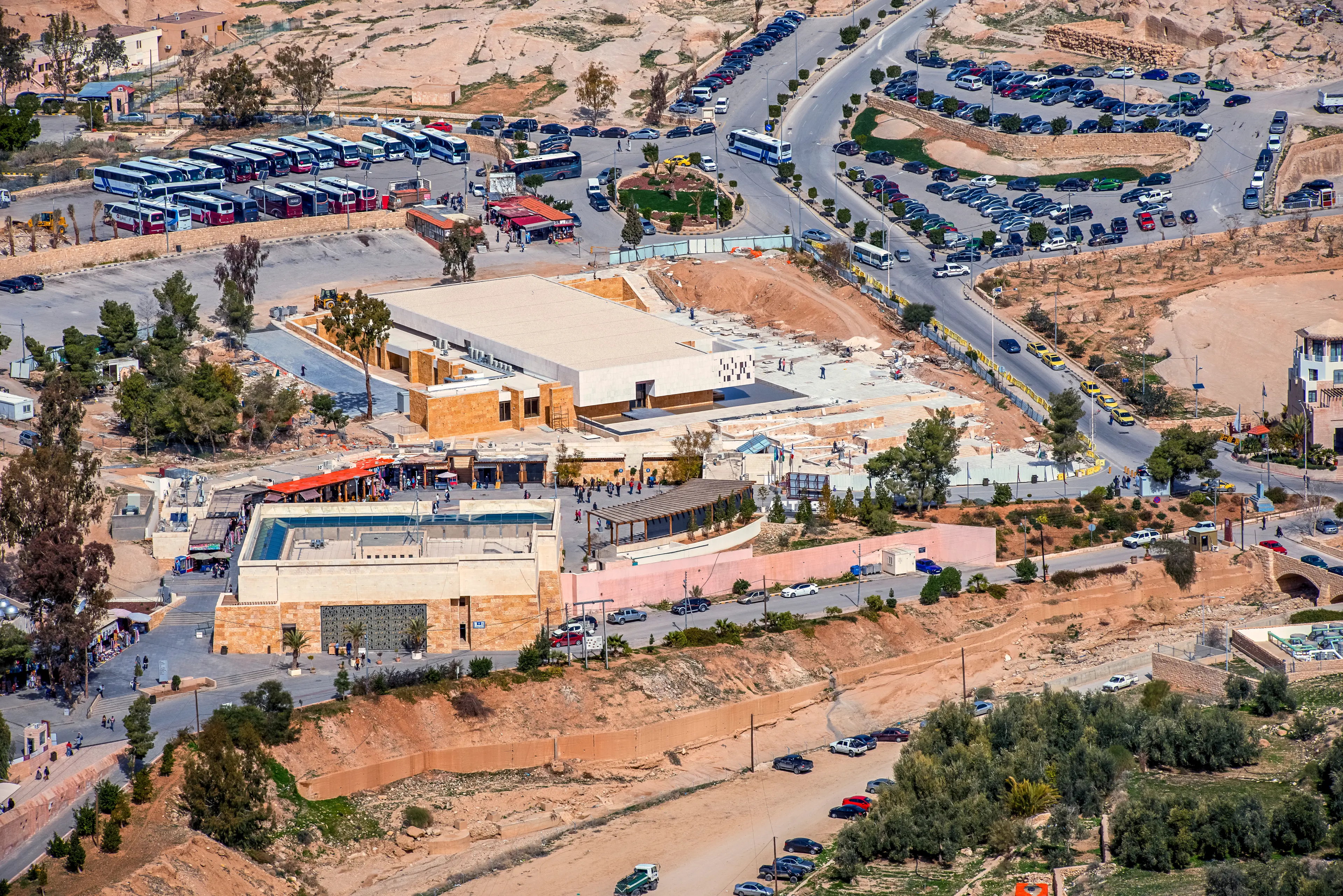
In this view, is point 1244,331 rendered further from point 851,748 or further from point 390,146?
point 390,146

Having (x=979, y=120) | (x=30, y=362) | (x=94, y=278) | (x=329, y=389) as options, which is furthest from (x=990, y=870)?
(x=979, y=120)

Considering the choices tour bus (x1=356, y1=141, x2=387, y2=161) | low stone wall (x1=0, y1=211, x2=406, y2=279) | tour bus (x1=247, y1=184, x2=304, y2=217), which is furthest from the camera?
tour bus (x1=356, y1=141, x2=387, y2=161)

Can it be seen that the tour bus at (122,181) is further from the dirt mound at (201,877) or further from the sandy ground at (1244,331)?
the dirt mound at (201,877)

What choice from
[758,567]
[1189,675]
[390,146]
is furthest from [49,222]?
[1189,675]

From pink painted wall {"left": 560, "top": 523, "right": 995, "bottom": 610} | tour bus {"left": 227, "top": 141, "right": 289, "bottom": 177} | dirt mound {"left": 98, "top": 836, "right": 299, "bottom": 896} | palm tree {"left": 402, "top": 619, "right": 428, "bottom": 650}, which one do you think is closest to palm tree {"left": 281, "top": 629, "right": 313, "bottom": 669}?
palm tree {"left": 402, "top": 619, "right": 428, "bottom": 650}

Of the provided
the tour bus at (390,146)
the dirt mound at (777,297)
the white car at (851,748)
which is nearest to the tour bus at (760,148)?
the dirt mound at (777,297)

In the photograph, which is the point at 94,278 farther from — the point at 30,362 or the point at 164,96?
the point at 164,96

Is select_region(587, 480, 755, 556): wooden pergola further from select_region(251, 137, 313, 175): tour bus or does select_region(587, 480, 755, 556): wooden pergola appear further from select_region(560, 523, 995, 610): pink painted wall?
select_region(251, 137, 313, 175): tour bus
